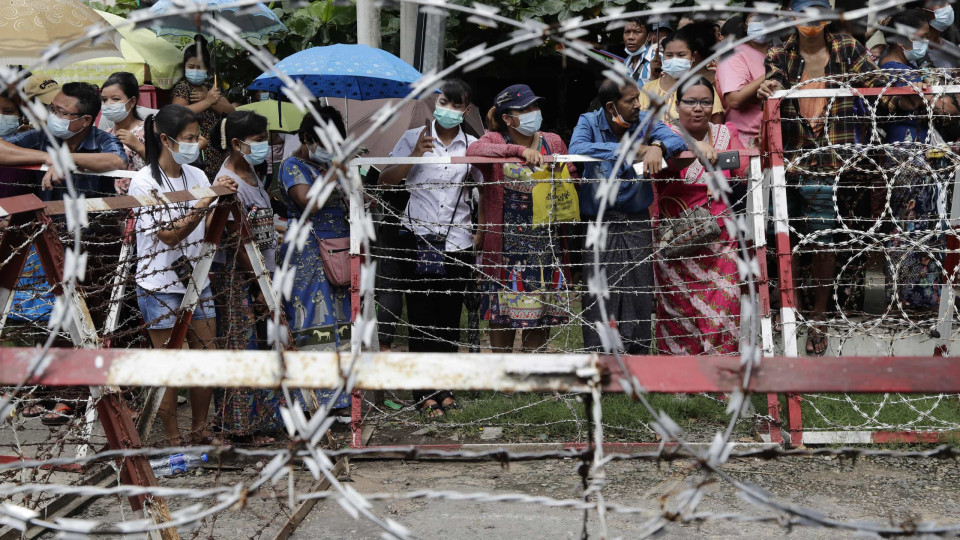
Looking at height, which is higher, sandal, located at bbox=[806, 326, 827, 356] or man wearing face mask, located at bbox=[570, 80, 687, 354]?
man wearing face mask, located at bbox=[570, 80, 687, 354]

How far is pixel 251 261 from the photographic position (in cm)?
487

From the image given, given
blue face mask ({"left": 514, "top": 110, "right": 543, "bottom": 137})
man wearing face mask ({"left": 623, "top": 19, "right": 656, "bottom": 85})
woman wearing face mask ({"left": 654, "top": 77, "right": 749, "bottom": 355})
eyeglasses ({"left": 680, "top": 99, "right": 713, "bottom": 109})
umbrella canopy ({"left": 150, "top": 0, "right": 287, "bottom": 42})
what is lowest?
woman wearing face mask ({"left": 654, "top": 77, "right": 749, "bottom": 355})

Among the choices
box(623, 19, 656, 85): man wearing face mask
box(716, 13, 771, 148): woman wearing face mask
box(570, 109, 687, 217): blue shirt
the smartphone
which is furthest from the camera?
box(623, 19, 656, 85): man wearing face mask

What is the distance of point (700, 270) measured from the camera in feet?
18.6

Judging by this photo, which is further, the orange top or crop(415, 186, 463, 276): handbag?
the orange top

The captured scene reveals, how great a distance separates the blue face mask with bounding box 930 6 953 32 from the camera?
6148 millimetres

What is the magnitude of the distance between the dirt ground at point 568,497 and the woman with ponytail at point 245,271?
0.44 m

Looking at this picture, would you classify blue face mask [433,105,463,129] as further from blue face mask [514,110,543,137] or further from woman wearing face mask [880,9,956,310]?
woman wearing face mask [880,9,956,310]

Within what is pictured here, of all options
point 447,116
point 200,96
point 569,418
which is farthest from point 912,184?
point 200,96

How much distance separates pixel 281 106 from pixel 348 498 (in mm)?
5475

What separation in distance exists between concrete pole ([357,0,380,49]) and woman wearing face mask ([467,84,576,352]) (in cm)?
189

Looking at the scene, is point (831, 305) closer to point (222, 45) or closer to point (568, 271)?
point (568, 271)

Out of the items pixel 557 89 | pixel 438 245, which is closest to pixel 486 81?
pixel 557 89

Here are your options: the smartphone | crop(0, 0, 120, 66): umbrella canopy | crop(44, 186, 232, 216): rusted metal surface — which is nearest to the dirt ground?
crop(44, 186, 232, 216): rusted metal surface
